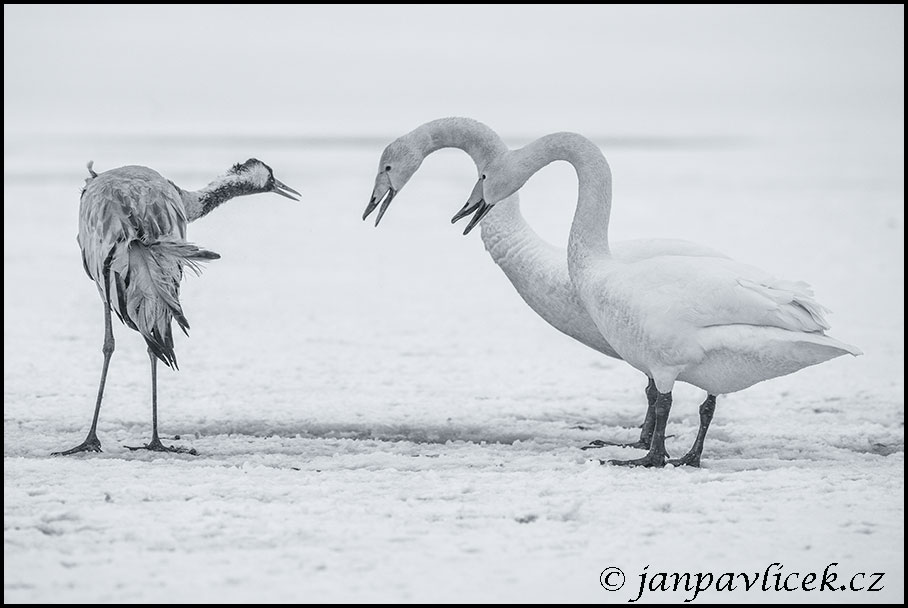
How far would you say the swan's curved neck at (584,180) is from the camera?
6141 millimetres

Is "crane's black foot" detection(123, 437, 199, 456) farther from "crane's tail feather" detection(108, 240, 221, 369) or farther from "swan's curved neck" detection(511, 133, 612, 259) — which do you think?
"swan's curved neck" detection(511, 133, 612, 259)

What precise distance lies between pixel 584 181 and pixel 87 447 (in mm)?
2822

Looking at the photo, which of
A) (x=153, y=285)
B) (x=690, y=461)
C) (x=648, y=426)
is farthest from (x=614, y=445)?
(x=153, y=285)

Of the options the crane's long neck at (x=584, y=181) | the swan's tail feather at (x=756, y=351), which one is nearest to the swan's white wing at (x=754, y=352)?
the swan's tail feather at (x=756, y=351)

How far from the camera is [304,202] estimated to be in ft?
61.1

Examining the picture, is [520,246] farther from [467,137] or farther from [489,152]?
[467,137]

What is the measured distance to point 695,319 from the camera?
18.4ft

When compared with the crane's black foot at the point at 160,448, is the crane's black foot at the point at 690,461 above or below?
above

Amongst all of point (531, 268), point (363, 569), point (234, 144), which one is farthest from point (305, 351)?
point (234, 144)

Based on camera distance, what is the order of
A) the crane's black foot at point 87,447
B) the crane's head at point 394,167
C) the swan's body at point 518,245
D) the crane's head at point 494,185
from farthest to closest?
1. the crane's head at point 394,167
2. the swan's body at point 518,245
3. the crane's head at point 494,185
4. the crane's black foot at point 87,447

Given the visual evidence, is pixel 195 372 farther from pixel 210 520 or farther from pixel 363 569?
pixel 363 569

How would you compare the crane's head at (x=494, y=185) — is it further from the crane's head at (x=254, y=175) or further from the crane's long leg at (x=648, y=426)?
the crane's head at (x=254, y=175)

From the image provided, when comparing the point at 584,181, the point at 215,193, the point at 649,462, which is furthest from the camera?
the point at 215,193

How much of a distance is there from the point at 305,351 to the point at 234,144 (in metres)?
25.6
